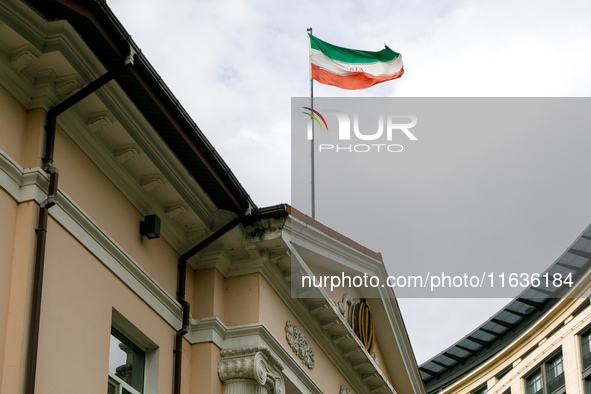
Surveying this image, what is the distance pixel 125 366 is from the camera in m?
11.9

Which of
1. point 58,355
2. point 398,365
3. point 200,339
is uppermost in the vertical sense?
point 398,365

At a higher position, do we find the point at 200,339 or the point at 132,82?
the point at 132,82

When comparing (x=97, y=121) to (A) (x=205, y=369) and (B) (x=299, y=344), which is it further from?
(B) (x=299, y=344)

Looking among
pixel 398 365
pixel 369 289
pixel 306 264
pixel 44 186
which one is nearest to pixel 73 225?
pixel 44 186

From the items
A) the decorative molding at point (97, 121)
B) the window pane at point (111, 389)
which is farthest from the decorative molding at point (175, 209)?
the window pane at point (111, 389)

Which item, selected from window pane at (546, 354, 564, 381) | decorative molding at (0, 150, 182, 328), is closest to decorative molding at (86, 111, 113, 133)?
decorative molding at (0, 150, 182, 328)

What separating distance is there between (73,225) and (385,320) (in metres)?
10.3

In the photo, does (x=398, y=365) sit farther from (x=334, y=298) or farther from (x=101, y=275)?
(x=101, y=275)

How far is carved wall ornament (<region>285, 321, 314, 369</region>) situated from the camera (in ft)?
48.6

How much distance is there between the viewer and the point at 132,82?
1080 centimetres

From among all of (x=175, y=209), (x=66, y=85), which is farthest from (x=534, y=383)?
(x=66, y=85)

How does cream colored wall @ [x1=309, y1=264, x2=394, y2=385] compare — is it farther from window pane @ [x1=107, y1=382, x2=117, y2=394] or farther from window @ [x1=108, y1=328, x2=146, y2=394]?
window pane @ [x1=107, y1=382, x2=117, y2=394]

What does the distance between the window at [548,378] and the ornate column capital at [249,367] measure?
120ft

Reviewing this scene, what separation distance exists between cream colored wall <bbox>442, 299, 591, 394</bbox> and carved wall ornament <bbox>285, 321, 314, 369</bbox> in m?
32.8
